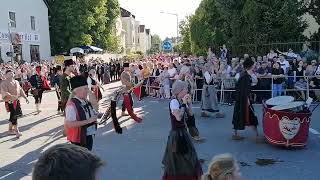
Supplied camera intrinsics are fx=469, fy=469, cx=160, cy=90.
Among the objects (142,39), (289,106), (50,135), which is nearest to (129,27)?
(142,39)

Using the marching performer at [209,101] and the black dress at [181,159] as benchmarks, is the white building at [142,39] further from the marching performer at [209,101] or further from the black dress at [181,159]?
the black dress at [181,159]

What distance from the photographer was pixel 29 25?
44.4 metres

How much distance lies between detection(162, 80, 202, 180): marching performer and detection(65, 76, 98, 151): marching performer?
3.80ft

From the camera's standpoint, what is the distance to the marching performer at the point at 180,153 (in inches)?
242

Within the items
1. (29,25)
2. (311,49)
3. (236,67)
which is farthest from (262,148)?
(29,25)

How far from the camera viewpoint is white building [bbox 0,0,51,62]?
40241mm

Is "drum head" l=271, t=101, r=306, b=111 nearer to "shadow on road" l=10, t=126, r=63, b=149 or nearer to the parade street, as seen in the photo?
the parade street

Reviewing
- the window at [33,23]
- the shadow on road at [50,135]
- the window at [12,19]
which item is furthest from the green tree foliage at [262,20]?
the window at [33,23]

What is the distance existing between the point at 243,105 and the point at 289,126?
4.07 ft

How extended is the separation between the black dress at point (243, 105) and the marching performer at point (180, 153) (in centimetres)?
371

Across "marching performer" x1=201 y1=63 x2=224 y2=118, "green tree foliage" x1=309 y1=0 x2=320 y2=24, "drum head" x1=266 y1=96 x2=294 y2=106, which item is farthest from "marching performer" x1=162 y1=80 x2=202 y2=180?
"green tree foliage" x1=309 y1=0 x2=320 y2=24

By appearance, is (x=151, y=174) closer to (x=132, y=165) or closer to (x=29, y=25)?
(x=132, y=165)

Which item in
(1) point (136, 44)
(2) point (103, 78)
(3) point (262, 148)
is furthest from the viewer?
(1) point (136, 44)

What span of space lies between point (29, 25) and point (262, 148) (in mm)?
38423
